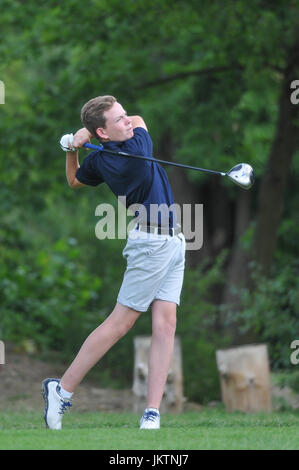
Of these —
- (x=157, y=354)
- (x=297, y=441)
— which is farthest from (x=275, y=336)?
(x=297, y=441)

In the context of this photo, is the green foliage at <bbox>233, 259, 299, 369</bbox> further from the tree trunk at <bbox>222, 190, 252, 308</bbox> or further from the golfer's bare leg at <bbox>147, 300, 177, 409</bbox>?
the golfer's bare leg at <bbox>147, 300, 177, 409</bbox>

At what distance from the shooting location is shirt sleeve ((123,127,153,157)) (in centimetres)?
545

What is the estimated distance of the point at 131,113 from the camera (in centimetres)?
1474

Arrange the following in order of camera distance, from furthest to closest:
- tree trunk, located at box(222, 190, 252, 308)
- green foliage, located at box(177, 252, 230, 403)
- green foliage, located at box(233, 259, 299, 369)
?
tree trunk, located at box(222, 190, 252, 308), green foliage, located at box(177, 252, 230, 403), green foliage, located at box(233, 259, 299, 369)

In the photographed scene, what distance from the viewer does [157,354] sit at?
557 centimetres

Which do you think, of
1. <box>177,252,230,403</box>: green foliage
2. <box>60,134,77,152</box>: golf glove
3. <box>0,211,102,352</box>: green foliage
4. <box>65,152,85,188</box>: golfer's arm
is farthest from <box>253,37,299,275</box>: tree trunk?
<box>60,134,77,152</box>: golf glove

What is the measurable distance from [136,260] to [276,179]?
8673 mm

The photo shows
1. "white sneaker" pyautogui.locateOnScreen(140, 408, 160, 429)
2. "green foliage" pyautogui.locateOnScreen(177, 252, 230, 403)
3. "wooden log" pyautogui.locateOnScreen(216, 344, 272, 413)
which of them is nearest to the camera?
"white sneaker" pyautogui.locateOnScreen(140, 408, 160, 429)

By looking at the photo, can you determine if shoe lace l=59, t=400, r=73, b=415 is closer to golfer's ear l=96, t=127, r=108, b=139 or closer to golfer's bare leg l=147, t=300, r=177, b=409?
Result: golfer's bare leg l=147, t=300, r=177, b=409

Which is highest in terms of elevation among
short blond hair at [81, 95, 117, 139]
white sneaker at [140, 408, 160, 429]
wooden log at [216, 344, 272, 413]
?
short blond hair at [81, 95, 117, 139]

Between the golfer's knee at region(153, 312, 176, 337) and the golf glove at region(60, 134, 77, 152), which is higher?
the golf glove at region(60, 134, 77, 152)

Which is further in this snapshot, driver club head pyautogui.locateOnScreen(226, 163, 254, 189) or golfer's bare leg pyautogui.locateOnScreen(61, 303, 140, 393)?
driver club head pyautogui.locateOnScreen(226, 163, 254, 189)
